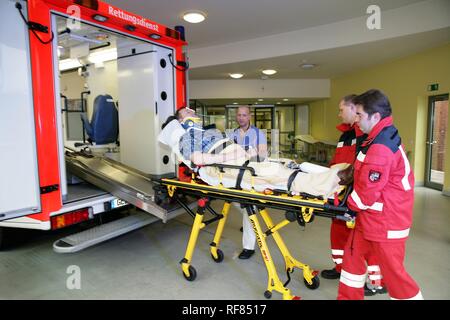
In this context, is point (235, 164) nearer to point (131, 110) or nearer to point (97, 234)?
point (97, 234)

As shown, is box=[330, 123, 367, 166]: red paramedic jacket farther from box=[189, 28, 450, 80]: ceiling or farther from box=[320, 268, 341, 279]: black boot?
box=[189, 28, 450, 80]: ceiling

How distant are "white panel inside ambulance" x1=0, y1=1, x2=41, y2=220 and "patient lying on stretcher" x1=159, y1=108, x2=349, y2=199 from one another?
1.05 metres

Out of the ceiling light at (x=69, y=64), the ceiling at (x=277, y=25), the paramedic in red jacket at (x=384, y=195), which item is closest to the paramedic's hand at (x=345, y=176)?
the paramedic in red jacket at (x=384, y=195)

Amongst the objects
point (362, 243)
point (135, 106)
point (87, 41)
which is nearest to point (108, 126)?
point (135, 106)

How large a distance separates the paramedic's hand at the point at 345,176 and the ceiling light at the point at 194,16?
147 inches

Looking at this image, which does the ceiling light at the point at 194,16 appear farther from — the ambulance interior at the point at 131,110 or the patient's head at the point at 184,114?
the patient's head at the point at 184,114

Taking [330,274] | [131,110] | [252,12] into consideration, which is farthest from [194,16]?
[330,274]

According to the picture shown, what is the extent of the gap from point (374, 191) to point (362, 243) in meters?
0.43

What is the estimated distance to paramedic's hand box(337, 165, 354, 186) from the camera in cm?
204

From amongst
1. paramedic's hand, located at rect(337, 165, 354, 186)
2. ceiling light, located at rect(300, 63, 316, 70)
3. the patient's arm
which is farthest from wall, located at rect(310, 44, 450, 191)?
the patient's arm

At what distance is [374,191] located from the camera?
69.2 inches

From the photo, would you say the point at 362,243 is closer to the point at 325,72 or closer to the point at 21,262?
the point at 21,262

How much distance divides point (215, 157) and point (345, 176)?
3.41ft

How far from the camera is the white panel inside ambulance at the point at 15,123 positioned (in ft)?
6.61
